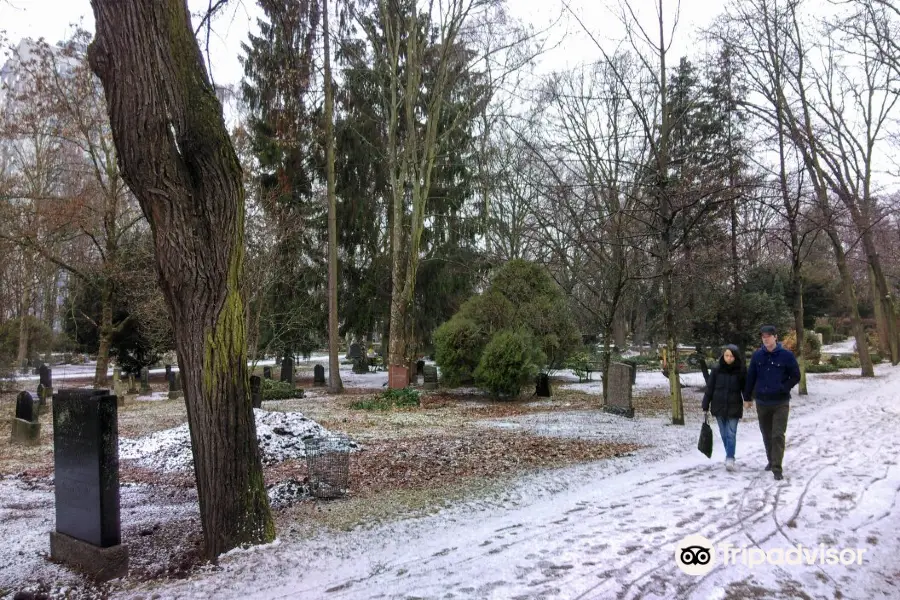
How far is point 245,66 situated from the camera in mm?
21266

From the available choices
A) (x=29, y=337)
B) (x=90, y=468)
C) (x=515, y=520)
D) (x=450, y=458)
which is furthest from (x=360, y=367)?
(x=90, y=468)

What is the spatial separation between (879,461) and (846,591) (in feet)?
16.1

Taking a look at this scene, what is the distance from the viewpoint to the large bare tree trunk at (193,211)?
4.59 metres

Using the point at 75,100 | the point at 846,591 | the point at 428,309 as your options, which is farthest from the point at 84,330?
the point at 846,591

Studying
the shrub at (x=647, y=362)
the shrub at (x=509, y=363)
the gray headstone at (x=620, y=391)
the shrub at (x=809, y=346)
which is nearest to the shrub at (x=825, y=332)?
the shrub at (x=809, y=346)

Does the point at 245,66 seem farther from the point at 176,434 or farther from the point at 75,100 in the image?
the point at 176,434

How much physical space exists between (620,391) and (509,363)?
12.2 feet

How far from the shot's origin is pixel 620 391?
1380 centimetres

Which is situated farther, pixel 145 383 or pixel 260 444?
pixel 145 383

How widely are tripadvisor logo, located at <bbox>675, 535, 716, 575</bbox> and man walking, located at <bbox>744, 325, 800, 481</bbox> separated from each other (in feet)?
8.95

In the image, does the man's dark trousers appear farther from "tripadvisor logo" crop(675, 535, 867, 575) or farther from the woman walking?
"tripadvisor logo" crop(675, 535, 867, 575)

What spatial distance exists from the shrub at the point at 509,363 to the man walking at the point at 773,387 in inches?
368

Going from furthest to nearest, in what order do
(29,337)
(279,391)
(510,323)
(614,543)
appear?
(29,337), (279,391), (510,323), (614,543)

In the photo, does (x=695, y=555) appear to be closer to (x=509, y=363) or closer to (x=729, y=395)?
(x=729, y=395)
